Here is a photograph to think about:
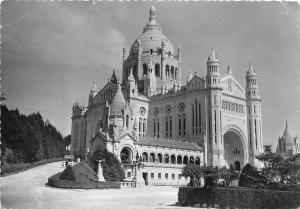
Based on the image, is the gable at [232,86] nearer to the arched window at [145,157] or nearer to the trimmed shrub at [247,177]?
the arched window at [145,157]

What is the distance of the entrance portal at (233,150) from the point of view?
79625 millimetres

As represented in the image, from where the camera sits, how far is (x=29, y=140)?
55.8 meters

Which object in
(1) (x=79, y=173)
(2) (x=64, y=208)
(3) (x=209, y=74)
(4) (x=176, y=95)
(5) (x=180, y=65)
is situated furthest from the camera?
(5) (x=180, y=65)

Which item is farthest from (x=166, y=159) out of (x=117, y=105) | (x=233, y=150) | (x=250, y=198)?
(x=250, y=198)

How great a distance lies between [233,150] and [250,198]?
58.4 meters

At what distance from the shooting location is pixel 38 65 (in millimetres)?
27203

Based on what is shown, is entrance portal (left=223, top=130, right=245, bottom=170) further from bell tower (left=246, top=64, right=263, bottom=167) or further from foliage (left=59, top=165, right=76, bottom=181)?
foliage (left=59, top=165, right=76, bottom=181)

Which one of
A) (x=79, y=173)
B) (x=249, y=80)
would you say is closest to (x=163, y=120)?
(x=249, y=80)

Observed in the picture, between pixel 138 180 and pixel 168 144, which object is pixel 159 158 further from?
pixel 138 180

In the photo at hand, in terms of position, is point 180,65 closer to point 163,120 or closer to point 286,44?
point 163,120

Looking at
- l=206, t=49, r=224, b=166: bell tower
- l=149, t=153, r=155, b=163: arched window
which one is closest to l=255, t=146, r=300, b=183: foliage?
l=149, t=153, r=155, b=163: arched window

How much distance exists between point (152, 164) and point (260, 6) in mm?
37871

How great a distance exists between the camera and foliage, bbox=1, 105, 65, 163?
35.9 meters

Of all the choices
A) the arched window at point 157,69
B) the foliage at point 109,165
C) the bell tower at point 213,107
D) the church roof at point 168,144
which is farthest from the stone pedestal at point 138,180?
the arched window at point 157,69
